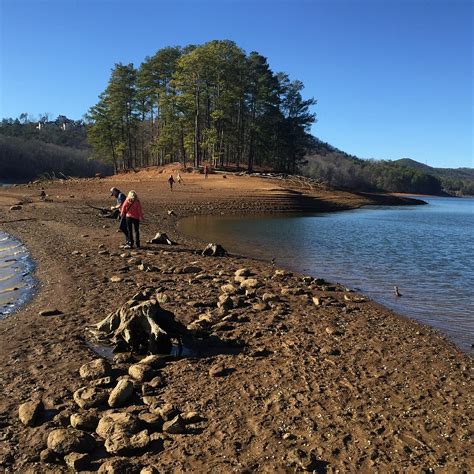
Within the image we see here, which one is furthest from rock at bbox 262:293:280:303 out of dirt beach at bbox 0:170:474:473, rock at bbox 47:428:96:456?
rock at bbox 47:428:96:456

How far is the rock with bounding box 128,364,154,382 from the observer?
503 centimetres

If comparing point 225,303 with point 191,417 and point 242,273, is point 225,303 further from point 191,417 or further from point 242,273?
point 191,417

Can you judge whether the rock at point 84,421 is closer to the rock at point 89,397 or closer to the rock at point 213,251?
the rock at point 89,397

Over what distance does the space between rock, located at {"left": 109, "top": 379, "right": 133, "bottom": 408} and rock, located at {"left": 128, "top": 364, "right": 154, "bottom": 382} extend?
396 mm

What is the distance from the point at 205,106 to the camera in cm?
5653

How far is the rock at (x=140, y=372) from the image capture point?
198 inches

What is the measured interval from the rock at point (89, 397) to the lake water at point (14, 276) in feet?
11.5

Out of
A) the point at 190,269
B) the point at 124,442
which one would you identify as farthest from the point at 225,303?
the point at 124,442

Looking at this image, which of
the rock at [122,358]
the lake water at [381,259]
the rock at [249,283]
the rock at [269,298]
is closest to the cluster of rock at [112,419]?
the rock at [122,358]

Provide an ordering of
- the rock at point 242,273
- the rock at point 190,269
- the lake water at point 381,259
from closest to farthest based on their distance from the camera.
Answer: the lake water at point 381,259, the rock at point 242,273, the rock at point 190,269

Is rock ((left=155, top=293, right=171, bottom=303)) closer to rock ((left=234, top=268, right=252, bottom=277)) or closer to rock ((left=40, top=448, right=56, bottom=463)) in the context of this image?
rock ((left=234, top=268, right=252, bottom=277))

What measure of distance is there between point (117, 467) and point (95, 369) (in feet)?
5.86

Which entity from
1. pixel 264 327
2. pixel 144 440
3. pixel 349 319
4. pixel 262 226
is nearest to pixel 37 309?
pixel 264 327

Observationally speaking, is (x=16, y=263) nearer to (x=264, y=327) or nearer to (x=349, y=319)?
(x=264, y=327)
